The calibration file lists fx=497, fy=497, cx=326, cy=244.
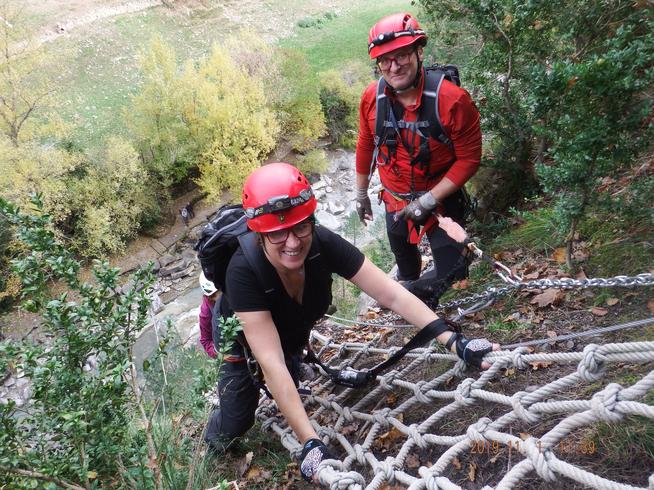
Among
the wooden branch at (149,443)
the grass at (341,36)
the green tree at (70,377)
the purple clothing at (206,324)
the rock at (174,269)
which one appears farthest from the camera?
the grass at (341,36)

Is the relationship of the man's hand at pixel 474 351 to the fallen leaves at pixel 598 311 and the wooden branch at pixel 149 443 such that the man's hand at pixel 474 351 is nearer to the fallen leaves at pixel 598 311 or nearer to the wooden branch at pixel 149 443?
the fallen leaves at pixel 598 311

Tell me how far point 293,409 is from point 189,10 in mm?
40193

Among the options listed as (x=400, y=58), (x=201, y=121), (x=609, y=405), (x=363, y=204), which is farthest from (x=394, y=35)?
(x=201, y=121)

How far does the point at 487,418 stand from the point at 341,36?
3515 centimetres

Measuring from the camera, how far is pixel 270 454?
10.5ft

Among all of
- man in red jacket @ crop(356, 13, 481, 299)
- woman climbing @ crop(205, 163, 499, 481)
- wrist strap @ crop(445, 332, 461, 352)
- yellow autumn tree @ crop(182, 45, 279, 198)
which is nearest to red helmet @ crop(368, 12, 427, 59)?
man in red jacket @ crop(356, 13, 481, 299)

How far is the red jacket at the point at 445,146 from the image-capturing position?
3080mm

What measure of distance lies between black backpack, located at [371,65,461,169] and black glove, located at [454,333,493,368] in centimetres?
134

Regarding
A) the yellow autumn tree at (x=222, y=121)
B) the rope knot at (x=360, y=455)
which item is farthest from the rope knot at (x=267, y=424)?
the yellow autumn tree at (x=222, y=121)

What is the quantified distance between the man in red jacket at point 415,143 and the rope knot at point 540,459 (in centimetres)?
182

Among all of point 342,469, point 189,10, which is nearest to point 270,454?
point 342,469

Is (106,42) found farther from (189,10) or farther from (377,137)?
(377,137)

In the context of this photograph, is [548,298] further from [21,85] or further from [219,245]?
[21,85]

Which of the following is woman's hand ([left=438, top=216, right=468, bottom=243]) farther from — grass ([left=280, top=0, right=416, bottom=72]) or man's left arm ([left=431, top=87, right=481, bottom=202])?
grass ([left=280, top=0, right=416, bottom=72])
